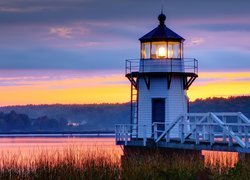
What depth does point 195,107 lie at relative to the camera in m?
114

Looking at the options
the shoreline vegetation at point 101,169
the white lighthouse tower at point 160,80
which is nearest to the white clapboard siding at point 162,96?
the white lighthouse tower at point 160,80

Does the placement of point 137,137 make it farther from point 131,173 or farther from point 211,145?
point 131,173

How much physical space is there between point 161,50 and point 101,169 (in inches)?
632

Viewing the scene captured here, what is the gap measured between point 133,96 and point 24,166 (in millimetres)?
15648

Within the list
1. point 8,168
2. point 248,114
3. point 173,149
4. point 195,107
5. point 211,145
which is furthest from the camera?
point 248,114

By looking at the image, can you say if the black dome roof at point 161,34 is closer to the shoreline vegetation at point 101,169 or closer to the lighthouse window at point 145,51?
the lighthouse window at point 145,51

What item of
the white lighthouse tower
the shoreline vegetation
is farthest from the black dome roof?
the shoreline vegetation

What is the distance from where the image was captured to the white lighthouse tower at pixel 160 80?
127ft

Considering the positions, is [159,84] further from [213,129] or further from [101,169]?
[101,169]

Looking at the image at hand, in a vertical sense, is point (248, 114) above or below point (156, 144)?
above

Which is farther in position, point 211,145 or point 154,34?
point 154,34

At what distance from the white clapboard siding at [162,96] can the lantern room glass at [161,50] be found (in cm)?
115

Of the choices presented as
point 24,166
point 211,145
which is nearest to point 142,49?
point 211,145

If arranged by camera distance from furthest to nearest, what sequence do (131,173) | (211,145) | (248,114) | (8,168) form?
(248,114)
(211,145)
(8,168)
(131,173)
